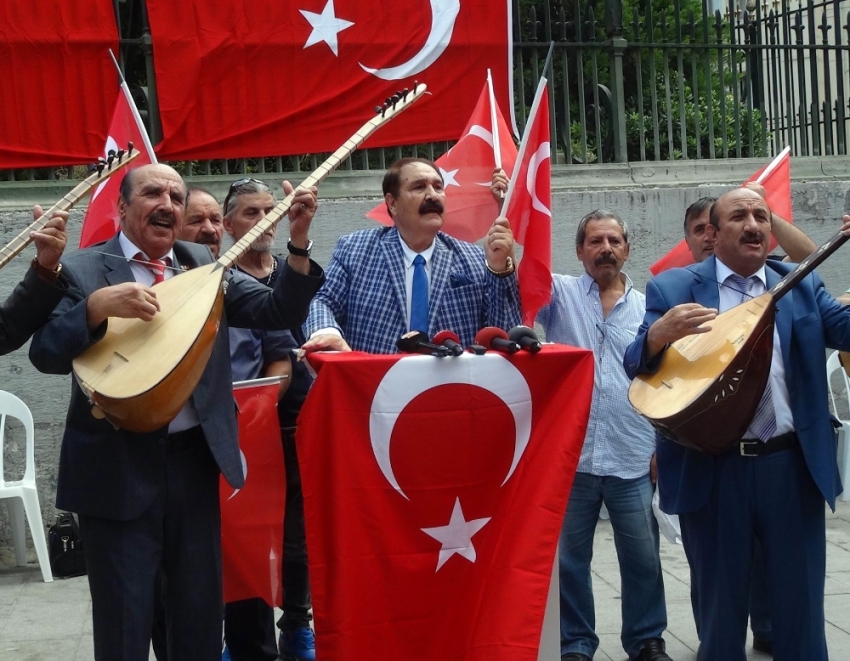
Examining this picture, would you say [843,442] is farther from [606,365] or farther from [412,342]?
[412,342]

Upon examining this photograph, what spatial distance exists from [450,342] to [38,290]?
136 cm

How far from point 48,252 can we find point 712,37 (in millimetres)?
6440

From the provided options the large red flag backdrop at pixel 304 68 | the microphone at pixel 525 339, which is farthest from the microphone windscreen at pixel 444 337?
the large red flag backdrop at pixel 304 68

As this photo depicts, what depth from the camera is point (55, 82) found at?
7.03 metres

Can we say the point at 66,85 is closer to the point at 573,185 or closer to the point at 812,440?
the point at 573,185

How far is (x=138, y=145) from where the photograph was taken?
20.5ft

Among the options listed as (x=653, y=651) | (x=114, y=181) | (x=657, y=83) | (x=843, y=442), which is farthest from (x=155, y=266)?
(x=657, y=83)

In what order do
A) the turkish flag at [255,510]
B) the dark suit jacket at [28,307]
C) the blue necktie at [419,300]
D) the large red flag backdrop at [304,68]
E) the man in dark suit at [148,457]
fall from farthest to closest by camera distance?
the large red flag backdrop at [304,68]
the turkish flag at [255,510]
the blue necktie at [419,300]
the man in dark suit at [148,457]
the dark suit jacket at [28,307]

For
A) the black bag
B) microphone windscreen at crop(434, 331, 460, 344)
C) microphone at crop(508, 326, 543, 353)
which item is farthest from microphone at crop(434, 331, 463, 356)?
the black bag

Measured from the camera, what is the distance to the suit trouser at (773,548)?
4.14 metres

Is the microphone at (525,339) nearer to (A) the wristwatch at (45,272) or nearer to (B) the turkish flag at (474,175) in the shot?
(A) the wristwatch at (45,272)

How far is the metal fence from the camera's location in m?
7.93

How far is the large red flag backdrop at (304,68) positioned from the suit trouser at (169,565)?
3.91 m

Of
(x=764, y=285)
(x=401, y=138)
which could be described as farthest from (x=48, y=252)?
(x=401, y=138)
